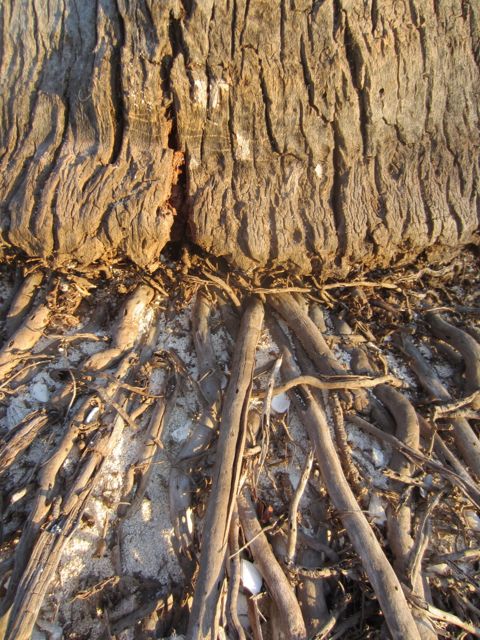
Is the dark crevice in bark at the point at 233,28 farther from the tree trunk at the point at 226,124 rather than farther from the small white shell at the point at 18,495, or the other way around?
the small white shell at the point at 18,495

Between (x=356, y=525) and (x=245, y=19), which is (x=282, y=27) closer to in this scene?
(x=245, y=19)

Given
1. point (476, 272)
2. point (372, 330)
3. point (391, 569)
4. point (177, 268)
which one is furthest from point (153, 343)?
point (476, 272)

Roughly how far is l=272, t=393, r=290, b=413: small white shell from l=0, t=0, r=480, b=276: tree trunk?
0.61 metres

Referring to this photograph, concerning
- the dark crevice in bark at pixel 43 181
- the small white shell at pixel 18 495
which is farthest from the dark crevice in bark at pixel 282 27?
the small white shell at pixel 18 495

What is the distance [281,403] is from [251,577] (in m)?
0.71

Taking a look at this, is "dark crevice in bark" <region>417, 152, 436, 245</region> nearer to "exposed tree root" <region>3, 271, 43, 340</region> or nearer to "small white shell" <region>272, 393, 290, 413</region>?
"small white shell" <region>272, 393, 290, 413</region>

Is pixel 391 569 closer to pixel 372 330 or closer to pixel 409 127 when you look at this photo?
pixel 372 330

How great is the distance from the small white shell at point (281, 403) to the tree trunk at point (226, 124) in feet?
1.99

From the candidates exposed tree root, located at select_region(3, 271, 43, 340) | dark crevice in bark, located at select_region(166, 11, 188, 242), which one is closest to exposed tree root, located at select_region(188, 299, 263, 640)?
dark crevice in bark, located at select_region(166, 11, 188, 242)

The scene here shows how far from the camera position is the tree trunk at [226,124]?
6.27ft

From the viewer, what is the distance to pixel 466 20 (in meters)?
2.16

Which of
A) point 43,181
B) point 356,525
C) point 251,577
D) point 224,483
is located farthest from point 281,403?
point 43,181

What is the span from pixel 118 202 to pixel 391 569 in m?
1.75

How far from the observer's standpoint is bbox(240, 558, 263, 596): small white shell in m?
1.70
